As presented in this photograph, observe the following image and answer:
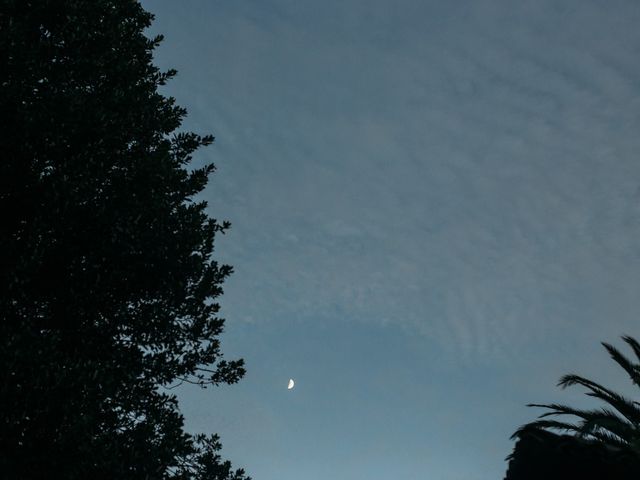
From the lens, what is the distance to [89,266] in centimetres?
1157

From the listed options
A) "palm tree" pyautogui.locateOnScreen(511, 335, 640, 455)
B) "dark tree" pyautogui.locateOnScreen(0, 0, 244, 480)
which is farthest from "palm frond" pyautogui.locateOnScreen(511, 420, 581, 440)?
"dark tree" pyautogui.locateOnScreen(0, 0, 244, 480)

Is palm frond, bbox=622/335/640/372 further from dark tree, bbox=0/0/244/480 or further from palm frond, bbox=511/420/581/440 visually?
dark tree, bbox=0/0/244/480

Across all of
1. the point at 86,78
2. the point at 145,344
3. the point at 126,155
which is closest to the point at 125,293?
the point at 145,344

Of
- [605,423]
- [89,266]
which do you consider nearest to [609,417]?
[605,423]

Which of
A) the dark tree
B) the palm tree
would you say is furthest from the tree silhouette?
the dark tree

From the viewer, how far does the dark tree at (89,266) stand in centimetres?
929

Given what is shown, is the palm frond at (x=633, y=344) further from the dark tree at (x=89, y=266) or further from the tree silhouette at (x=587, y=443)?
the dark tree at (x=89, y=266)

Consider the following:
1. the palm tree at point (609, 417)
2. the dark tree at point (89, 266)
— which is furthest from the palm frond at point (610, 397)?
the dark tree at point (89, 266)

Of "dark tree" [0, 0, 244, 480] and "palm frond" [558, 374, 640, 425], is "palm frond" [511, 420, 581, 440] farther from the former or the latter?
"dark tree" [0, 0, 244, 480]

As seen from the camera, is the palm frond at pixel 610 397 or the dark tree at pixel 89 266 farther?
the palm frond at pixel 610 397

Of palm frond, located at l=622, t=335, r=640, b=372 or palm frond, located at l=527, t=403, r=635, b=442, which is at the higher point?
palm frond, located at l=622, t=335, r=640, b=372

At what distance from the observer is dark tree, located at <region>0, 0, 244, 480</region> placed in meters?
9.29

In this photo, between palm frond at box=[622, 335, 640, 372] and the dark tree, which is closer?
the dark tree

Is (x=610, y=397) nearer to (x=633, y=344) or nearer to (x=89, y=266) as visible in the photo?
(x=633, y=344)
